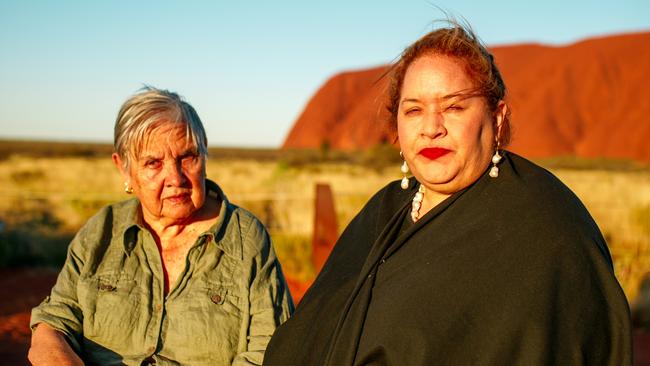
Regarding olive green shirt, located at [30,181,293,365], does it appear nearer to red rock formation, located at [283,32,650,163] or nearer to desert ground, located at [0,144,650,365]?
desert ground, located at [0,144,650,365]

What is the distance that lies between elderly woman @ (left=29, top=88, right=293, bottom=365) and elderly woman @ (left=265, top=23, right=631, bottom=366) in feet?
0.76

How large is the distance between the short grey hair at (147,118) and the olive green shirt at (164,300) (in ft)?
1.11

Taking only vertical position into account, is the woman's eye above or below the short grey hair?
above

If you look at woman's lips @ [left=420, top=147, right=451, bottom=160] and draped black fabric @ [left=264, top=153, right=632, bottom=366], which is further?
woman's lips @ [left=420, top=147, right=451, bottom=160]

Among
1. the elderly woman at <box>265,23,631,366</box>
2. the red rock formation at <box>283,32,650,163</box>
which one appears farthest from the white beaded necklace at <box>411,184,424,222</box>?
the red rock formation at <box>283,32,650,163</box>

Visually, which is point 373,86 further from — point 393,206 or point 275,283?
point 275,283

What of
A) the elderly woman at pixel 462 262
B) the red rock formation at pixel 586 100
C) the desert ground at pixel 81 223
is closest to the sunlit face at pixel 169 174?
the elderly woman at pixel 462 262

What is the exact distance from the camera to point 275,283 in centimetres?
302

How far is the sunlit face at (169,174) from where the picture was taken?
9.70ft

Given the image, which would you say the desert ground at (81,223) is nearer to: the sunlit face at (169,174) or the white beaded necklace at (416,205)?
the sunlit face at (169,174)

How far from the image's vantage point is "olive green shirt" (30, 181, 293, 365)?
288 centimetres

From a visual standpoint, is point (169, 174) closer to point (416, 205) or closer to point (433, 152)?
point (416, 205)

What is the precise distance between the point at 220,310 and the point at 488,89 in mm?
1370

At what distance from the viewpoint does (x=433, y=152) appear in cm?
245
